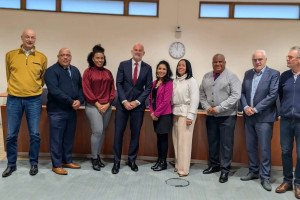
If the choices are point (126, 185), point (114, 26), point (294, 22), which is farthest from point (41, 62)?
point (294, 22)

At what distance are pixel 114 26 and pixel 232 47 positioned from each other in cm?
276

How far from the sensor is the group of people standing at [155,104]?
2680 mm

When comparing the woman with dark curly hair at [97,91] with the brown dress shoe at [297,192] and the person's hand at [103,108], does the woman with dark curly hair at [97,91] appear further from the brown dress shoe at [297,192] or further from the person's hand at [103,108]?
the brown dress shoe at [297,192]

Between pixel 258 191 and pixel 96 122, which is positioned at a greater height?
pixel 96 122

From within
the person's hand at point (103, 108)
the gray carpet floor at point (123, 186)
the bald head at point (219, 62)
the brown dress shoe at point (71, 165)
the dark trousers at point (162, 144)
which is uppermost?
the bald head at point (219, 62)

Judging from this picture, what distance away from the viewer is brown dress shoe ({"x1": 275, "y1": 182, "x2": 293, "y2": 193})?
2574 mm

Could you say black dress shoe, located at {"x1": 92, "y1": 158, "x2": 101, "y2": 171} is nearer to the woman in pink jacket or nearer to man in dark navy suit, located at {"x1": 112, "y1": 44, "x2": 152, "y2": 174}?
man in dark navy suit, located at {"x1": 112, "y1": 44, "x2": 152, "y2": 174}

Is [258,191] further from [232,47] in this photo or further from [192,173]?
[232,47]

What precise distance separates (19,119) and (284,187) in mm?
2967

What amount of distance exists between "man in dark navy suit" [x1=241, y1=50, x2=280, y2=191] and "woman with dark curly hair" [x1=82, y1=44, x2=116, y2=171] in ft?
5.24

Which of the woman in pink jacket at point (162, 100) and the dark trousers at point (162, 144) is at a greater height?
the woman in pink jacket at point (162, 100)

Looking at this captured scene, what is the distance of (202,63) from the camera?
586 centimetres

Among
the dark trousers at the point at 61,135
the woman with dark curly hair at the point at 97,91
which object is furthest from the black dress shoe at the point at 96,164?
the dark trousers at the point at 61,135

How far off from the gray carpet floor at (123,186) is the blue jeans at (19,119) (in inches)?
9.2
